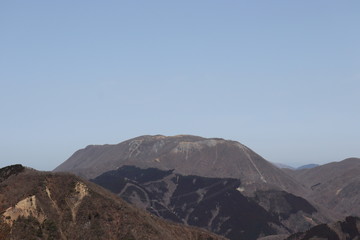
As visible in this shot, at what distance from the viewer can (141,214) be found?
503 ft

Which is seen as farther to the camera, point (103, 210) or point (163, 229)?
point (163, 229)

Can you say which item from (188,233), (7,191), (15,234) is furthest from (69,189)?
(188,233)

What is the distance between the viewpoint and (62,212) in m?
136

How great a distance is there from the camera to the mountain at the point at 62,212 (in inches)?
4934

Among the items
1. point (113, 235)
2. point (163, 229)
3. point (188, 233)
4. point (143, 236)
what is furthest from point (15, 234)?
point (188, 233)

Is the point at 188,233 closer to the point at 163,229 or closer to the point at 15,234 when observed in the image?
the point at 163,229

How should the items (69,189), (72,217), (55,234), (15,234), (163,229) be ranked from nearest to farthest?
(15,234) < (55,234) < (72,217) < (69,189) < (163,229)

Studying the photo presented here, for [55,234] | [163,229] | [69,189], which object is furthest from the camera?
[163,229]

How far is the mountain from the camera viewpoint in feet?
411

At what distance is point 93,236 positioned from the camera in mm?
132875

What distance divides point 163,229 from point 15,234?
173 ft

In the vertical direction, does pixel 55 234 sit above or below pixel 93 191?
below

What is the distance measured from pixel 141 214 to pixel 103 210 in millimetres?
16110

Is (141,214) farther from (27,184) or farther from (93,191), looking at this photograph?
(27,184)
